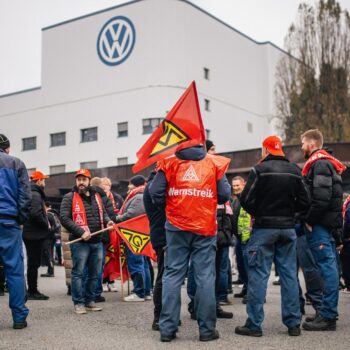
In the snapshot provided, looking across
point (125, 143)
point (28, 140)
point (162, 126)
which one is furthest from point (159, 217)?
point (28, 140)

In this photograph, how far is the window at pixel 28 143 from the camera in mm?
47094

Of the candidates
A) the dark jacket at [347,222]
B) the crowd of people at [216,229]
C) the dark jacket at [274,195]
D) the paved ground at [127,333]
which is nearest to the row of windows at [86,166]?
the dark jacket at [347,222]

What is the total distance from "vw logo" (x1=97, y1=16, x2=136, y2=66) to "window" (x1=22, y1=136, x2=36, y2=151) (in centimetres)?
990

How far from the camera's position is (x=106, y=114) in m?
41.9

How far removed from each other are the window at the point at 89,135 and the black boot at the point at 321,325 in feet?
123

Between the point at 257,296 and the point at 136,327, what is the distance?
1.42m

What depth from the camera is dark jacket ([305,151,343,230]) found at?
19.8 feet

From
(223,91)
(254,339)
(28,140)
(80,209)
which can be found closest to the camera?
(254,339)

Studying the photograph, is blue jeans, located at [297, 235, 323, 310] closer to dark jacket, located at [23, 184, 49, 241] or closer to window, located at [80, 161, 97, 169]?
dark jacket, located at [23, 184, 49, 241]

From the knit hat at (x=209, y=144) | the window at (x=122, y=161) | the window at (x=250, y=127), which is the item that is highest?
the window at (x=250, y=127)

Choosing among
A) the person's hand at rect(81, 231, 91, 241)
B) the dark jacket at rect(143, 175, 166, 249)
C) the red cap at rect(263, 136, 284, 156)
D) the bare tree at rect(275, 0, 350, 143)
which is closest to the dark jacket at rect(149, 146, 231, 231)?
the dark jacket at rect(143, 175, 166, 249)

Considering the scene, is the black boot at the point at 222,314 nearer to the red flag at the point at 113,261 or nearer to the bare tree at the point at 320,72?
the red flag at the point at 113,261

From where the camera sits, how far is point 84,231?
24.4 ft

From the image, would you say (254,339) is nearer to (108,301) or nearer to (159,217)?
(159,217)
